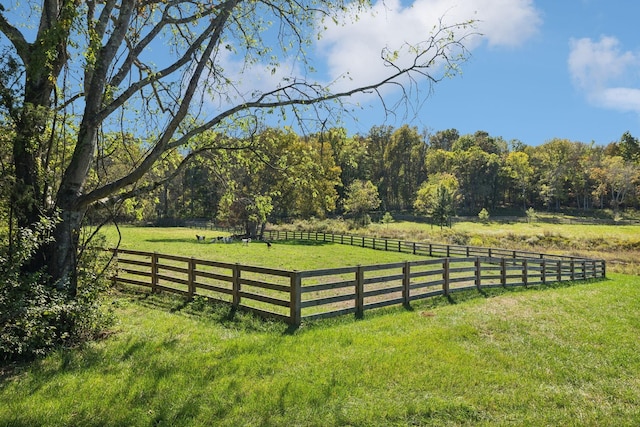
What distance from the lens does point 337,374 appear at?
4738 mm

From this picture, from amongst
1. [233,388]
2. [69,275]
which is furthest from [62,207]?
[233,388]

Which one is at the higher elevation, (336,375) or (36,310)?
(36,310)

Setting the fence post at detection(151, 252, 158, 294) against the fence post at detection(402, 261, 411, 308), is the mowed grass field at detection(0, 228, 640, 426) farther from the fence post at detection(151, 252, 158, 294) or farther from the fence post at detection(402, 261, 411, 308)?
the fence post at detection(151, 252, 158, 294)

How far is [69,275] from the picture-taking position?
5934 mm

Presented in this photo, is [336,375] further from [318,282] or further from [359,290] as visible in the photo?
[318,282]

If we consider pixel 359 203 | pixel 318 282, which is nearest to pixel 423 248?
pixel 318 282

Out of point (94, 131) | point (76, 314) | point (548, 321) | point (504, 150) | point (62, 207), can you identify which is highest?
point (504, 150)

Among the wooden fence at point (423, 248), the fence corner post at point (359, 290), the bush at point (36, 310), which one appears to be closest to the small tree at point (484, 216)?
the wooden fence at point (423, 248)

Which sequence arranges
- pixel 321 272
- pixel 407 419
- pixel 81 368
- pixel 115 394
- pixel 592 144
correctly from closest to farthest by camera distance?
1. pixel 407 419
2. pixel 115 394
3. pixel 81 368
4. pixel 321 272
5. pixel 592 144

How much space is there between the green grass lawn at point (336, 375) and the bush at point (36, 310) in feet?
1.08

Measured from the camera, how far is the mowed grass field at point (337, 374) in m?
3.77

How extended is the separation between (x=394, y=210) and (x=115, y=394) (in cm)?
7616

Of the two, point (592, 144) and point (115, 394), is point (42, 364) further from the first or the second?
point (592, 144)

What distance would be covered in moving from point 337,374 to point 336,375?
3 centimetres
